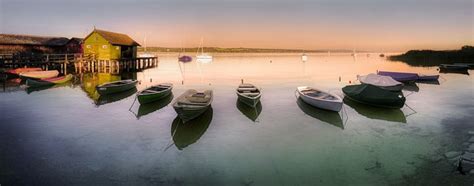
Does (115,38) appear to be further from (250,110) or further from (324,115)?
(324,115)

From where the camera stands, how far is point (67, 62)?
44156mm

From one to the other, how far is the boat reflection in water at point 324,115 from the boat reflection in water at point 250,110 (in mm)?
2997

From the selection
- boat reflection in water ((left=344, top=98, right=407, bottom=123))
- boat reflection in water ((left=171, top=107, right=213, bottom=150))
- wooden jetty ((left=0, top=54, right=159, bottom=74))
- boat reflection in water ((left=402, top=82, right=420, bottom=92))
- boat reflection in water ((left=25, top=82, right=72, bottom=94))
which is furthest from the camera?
wooden jetty ((left=0, top=54, right=159, bottom=74))

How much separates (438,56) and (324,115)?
113 metres

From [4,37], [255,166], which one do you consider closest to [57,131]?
[255,166]

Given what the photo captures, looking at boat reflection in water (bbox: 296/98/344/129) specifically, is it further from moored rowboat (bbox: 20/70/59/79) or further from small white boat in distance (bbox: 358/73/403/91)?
moored rowboat (bbox: 20/70/59/79)

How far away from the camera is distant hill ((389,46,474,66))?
91.2 m

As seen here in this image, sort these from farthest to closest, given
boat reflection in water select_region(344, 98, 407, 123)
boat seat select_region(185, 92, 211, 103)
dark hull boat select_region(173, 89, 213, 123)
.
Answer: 1. boat reflection in water select_region(344, 98, 407, 123)
2. boat seat select_region(185, 92, 211, 103)
3. dark hull boat select_region(173, 89, 213, 123)

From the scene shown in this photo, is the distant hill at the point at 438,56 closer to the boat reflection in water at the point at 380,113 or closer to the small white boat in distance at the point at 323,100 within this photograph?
the boat reflection in water at the point at 380,113

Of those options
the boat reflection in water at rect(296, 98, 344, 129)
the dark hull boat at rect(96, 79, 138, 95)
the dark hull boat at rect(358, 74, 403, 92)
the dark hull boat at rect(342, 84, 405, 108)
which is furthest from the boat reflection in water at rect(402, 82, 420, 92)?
the dark hull boat at rect(96, 79, 138, 95)

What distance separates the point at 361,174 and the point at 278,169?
9.01 ft

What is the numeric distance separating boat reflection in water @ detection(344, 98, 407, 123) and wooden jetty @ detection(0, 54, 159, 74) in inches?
1456

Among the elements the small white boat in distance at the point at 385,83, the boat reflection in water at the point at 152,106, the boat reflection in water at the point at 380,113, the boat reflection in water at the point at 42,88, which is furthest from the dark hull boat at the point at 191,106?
the boat reflection in water at the point at 42,88

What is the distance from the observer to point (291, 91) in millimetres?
30797
